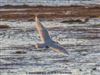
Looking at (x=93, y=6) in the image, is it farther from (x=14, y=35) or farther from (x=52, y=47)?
(x=52, y=47)

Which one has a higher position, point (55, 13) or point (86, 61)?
point (86, 61)

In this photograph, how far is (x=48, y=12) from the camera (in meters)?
27.7

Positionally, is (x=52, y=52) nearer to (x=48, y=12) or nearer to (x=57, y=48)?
(x=57, y=48)

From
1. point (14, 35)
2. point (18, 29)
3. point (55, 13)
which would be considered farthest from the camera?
point (55, 13)

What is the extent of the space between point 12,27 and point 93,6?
998cm

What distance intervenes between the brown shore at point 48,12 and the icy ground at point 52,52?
13.2 feet

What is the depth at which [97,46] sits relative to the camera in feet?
56.0

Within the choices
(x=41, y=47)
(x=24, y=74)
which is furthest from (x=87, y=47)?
(x=24, y=74)

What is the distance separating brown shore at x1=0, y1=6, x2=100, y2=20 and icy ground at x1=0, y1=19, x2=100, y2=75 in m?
4.03

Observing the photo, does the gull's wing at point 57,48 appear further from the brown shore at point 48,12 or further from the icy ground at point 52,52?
the brown shore at point 48,12

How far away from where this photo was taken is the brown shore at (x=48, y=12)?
1019 inches

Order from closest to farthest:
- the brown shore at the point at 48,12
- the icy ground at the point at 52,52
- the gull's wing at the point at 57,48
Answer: the icy ground at the point at 52,52
the gull's wing at the point at 57,48
the brown shore at the point at 48,12

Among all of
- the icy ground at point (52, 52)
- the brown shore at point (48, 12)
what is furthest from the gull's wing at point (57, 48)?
the brown shore at point (48, 12)

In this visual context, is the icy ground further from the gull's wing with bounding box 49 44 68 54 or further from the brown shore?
the brown shore
